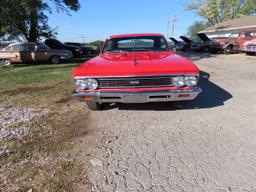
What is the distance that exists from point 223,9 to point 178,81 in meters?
52.0

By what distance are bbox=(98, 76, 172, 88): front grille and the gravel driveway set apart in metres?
0.65

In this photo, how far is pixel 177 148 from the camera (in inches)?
123

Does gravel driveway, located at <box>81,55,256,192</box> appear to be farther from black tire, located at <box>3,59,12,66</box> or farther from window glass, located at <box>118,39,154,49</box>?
black tire, located at <box>3,59,12,66</box>

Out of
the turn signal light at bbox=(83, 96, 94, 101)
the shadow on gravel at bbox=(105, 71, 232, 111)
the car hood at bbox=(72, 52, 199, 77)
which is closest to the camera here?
the car hood at bbox=(72, 52, 199, 77)

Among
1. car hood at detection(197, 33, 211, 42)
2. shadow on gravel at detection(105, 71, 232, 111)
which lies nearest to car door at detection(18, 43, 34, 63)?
shadow on gravel at detection(105, 71, 232, 111)

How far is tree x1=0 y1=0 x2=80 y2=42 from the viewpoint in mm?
12297

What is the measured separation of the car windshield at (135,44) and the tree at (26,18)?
8.37m

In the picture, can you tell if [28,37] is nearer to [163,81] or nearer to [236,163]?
[163,81]

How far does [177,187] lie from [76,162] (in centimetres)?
122

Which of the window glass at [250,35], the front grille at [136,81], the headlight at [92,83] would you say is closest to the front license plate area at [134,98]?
the front grille at [136,81]

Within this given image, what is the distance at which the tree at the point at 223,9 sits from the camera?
1848 inches

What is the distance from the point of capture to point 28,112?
478cm

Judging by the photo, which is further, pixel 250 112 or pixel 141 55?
pixel 141 55

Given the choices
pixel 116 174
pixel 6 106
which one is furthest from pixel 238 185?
pixel 6 106
